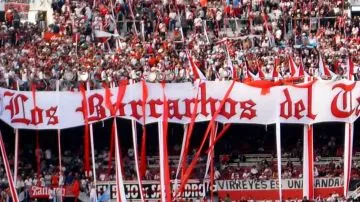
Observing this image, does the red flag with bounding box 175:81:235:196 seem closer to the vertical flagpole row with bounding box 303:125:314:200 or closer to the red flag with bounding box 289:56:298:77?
the red flag with bounding box 289:56:298:77

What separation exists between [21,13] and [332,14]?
33.1 ft

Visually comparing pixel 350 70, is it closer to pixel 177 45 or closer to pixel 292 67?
pixel 292 67

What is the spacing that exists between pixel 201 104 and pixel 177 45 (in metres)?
5.07

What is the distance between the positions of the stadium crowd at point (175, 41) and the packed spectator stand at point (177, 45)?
0.03 meters

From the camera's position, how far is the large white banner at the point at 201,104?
146 feet

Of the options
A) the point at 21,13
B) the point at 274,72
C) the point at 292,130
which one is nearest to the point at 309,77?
the point at 274,72

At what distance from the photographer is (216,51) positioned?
1889 inches

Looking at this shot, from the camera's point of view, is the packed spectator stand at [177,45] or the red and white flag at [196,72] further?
the packed spectator stand at [177,45]

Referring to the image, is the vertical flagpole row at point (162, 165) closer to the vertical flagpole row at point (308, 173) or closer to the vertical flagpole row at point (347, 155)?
the vertical flagpole row at point (308, 173)

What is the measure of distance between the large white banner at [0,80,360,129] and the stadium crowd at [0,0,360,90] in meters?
0.58

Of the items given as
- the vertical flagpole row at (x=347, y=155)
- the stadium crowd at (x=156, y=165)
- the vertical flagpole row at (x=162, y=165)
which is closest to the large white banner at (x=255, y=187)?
the stadium crowd at (x=156, y=165)

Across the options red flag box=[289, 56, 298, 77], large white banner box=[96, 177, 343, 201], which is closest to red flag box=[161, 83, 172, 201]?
large white banner box=[96, 177, 343, 201]

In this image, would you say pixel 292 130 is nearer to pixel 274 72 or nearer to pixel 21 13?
pixel 274 72

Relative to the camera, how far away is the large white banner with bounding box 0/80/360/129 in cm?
4447
